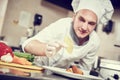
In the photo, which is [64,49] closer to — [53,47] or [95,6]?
[53,47]

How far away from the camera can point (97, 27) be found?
4.54ft

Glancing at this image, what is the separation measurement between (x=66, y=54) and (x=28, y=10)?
0.35m

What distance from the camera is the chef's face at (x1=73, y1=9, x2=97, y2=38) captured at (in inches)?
52.0

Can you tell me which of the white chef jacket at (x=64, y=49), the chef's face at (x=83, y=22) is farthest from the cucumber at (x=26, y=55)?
the chef's face at (x=83, y=22)

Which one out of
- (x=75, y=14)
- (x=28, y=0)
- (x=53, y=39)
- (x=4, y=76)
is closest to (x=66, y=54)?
(x=53, y=39)

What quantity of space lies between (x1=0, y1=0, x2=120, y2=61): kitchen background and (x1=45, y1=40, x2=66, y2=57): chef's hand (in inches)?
4.7

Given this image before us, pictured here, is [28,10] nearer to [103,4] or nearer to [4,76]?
[103,4]

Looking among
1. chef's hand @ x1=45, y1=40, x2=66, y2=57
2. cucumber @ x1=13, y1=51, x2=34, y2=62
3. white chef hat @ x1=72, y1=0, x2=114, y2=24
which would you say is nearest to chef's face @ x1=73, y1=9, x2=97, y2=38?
white chef hat @ x1=72, y1=0, x2=114, y2=24

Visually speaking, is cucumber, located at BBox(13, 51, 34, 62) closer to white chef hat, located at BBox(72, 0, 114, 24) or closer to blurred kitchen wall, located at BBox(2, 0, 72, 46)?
blurred kitchen wall, located at BBox(2, 0, 72, 46)

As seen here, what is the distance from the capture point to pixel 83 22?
4.35ft

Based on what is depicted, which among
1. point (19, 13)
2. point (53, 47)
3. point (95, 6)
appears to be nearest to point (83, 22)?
point (95, 6)

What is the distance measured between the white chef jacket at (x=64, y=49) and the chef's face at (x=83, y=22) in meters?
0.03

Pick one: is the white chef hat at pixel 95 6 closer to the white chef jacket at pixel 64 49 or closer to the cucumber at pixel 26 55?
the white chef jacket at pixel 64 49

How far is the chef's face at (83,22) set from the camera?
1321 millimetres
